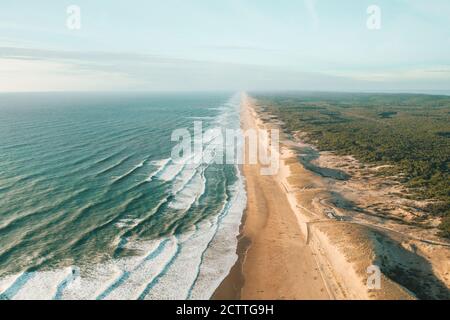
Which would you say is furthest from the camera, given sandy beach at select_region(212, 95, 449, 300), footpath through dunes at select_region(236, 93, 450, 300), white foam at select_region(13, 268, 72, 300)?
sandy beach at select_region(212, 95, 449, 300)

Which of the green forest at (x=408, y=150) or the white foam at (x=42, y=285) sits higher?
the green forest at (x=408, y=150)

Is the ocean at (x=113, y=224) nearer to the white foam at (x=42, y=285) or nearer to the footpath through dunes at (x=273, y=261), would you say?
the white foam at (x=42, y=285)

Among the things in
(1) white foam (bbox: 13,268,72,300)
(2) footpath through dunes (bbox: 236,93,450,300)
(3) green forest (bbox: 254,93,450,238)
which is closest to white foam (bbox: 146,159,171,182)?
(2) footpath through dunes (bbox: 236,93,450,300)

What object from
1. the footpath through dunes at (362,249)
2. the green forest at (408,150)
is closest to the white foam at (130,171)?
the footpath through dunes at (362,249)

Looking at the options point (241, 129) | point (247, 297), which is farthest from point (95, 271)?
point (241, 129)

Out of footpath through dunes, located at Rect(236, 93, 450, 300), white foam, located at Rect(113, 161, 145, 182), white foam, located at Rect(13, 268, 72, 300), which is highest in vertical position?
white foam, located at Rect(113, 161, 145, 182)

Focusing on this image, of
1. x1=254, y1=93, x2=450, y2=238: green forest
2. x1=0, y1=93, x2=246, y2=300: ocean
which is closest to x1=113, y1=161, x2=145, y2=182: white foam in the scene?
x1=0, y1=93, x2=246, y2=300: ocean

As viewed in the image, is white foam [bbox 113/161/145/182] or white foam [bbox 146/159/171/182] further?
white foam [bbox 146/159/171/182]

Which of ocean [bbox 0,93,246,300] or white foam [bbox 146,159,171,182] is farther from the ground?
white foam [bbox 146,159,171,182]

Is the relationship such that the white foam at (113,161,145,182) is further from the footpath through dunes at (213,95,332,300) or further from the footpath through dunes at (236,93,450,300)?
the footpath through dunes at (236,93,450,300)

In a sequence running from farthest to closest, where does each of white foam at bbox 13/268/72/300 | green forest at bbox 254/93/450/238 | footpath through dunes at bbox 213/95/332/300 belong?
green forest at bbox 254/93/450/238 < footpath through dunes at bbox 213/95/332/300 < white foam at bbox 13/268/72/300
